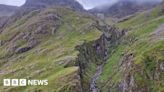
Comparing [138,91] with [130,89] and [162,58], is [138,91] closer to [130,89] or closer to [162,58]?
[130,89]

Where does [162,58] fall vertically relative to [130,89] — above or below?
above

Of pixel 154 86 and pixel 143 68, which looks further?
pixel 143 68

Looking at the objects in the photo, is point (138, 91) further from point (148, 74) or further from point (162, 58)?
point (162, 58)

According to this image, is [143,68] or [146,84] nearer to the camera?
[146,84]

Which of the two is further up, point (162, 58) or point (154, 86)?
point (162, 58)

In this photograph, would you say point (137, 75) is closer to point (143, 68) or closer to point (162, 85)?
point (143, 68)

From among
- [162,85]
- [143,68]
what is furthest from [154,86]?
[143,68]

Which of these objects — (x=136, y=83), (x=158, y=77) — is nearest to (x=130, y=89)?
(x=136, y=83)
